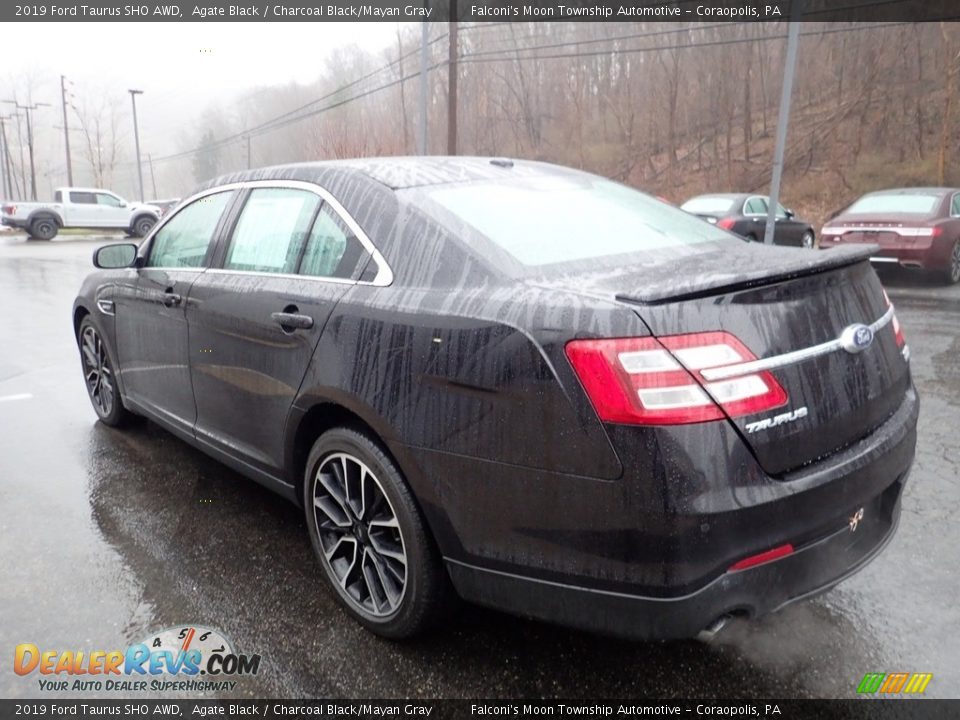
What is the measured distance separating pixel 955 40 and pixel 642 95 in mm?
15029

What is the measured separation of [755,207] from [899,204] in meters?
3.66

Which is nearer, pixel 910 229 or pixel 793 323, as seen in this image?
pixel 793 323

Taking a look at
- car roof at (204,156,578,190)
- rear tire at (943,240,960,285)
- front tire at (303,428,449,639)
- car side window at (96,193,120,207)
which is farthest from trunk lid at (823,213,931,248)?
car side window at (96,193,120,207)

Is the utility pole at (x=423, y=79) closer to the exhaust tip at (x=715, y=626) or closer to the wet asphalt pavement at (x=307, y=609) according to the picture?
the wet asphalt pavement at (x=307, y=609)

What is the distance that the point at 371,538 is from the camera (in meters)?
2.42

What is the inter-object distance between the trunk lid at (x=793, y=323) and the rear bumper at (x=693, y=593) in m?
0.28

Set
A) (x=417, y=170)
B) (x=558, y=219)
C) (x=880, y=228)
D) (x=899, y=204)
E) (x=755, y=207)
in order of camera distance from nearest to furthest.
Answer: (x=558, y=219), (x=417, y=170), (x=880, y=228), (x=899, y=204), (x=755, y=207)

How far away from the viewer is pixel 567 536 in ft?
6.07

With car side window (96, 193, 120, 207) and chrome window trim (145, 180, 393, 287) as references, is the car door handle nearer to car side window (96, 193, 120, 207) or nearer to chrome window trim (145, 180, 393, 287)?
chrome window trim (145, 180, 393, 287)

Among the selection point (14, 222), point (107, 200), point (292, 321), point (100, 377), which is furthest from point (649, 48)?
point (292, 321)

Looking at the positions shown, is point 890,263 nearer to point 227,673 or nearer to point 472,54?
point 227,673

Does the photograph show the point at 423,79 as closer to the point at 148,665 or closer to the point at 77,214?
the point at 77,214

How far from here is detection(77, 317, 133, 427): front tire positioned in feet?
14.7

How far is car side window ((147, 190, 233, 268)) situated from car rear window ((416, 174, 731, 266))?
140cm
